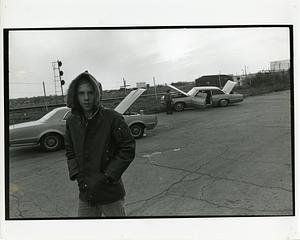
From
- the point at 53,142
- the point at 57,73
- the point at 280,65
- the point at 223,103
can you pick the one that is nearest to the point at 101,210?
the point at 53,142

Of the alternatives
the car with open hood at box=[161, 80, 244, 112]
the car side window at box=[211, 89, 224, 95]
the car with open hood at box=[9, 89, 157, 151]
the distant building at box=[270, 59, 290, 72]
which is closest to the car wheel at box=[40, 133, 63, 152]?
the car with open hood at box=[9, 89, 157, 151]

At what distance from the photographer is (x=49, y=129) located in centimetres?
257

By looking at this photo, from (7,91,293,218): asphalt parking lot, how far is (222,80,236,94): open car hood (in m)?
0.12

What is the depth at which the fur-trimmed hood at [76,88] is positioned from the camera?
255 cm

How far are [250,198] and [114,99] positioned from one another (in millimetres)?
1159

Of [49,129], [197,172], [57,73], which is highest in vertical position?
[57,73]

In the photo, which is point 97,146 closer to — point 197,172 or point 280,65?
point 197,172

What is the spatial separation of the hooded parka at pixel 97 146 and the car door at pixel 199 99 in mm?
527

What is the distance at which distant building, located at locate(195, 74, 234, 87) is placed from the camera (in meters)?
2.62

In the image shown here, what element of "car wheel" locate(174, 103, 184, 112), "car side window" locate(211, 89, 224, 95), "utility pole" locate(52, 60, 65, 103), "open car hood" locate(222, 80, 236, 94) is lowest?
"car wheel" locate(174, 103, 184, 112)

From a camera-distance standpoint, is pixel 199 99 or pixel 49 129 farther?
pixel 199 99

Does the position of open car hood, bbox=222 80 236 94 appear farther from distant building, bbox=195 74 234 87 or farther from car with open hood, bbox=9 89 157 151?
car with open hood, bbox=9 89 157 151

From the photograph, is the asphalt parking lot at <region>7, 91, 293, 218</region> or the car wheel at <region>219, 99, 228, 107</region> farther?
the car wheel at <region>219, 99, 228, 107</region>

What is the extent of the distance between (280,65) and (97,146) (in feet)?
4.51
